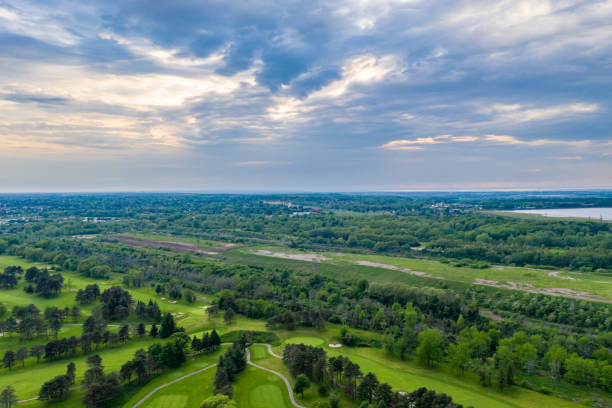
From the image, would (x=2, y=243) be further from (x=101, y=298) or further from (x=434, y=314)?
(x=434, y=314)

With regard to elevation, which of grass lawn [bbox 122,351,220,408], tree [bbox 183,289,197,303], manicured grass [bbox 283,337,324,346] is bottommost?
grass lawn [bbox 122,351,220,408]

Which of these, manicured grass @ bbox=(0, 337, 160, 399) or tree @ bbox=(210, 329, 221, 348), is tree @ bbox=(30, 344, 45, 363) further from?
tree @ bbox=(210, 329, 221, 348)

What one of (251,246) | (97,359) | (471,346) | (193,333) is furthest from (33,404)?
(251,246)

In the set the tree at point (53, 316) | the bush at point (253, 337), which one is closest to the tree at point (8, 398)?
the tree at point (53, 316)

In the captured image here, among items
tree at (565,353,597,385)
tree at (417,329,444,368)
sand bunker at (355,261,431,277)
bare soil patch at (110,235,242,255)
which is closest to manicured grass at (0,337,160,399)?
tree at (417,329,444,368)

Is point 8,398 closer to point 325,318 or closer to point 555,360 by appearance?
point 325,318

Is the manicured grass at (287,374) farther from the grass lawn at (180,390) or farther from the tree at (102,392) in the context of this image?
the tree at (102,392)

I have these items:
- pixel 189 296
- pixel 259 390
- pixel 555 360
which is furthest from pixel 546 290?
pixel 189 296
